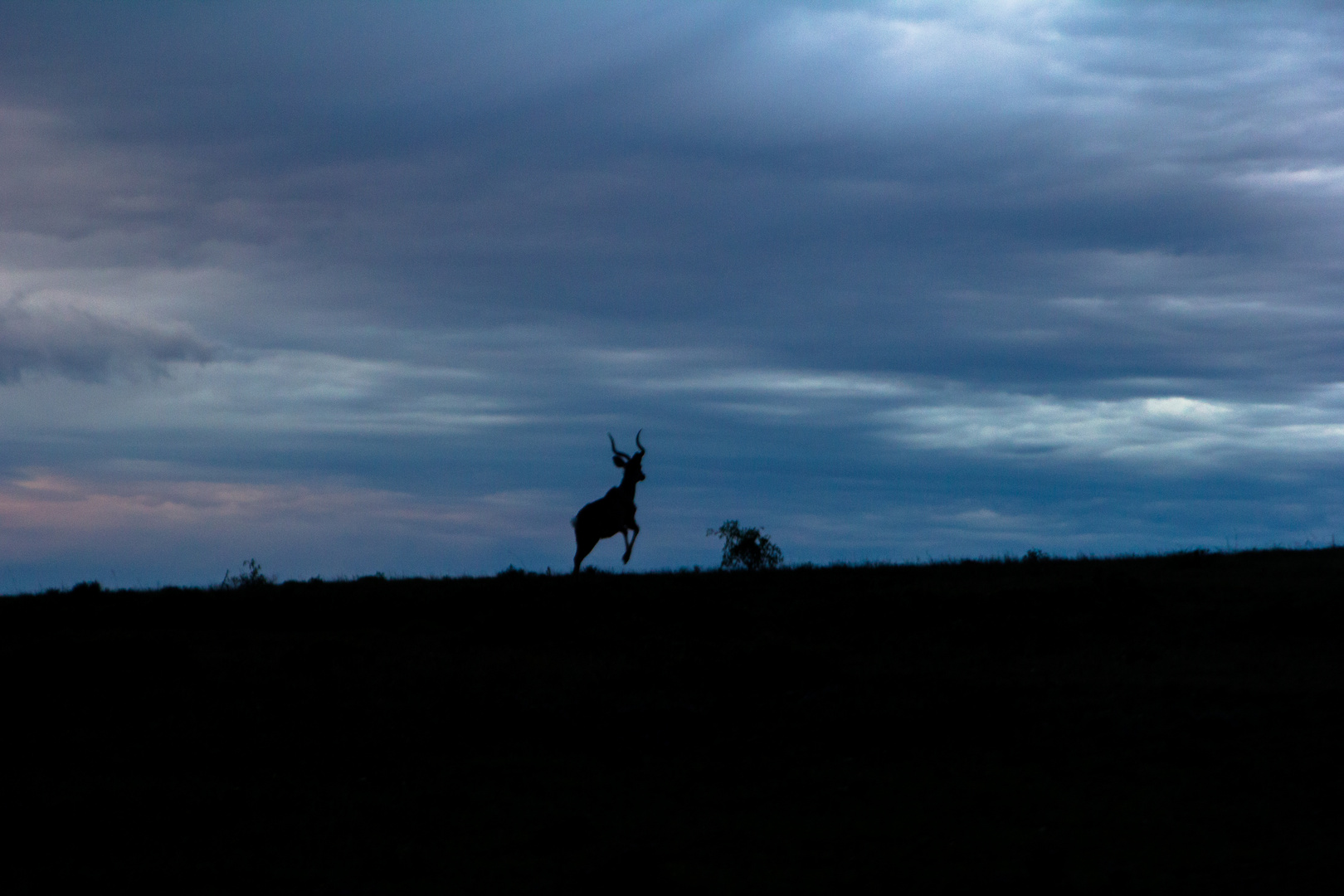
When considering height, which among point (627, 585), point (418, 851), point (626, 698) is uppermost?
point (627, 585)

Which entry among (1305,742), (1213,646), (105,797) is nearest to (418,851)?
(105,797)

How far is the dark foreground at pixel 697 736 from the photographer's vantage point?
13109 mm

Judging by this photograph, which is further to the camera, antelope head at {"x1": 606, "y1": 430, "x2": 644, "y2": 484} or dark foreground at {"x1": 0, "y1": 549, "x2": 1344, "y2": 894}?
antelope head at {"x1": 606, "y1": 430, "x2": 644, "y2": 484}

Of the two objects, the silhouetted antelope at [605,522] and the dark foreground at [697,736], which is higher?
the silhouetted antelope at [605,522]

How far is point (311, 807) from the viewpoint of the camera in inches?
622

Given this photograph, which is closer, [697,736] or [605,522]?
[697,736]

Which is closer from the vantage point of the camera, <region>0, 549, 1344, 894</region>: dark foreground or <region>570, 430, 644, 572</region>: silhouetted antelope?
<region>0, 549, 1344, 894</region>: dark foreground

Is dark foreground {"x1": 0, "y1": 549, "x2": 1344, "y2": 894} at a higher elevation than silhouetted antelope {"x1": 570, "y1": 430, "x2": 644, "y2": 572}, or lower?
lower

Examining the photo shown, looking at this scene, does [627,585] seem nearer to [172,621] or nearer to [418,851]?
[172,621]

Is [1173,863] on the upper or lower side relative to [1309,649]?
lower

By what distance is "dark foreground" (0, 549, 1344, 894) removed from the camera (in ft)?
43.0

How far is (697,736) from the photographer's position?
59.8 feet

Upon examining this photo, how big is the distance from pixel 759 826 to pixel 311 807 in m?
5.62

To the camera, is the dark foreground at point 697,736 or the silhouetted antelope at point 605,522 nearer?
the dark foreground at point 697,736
